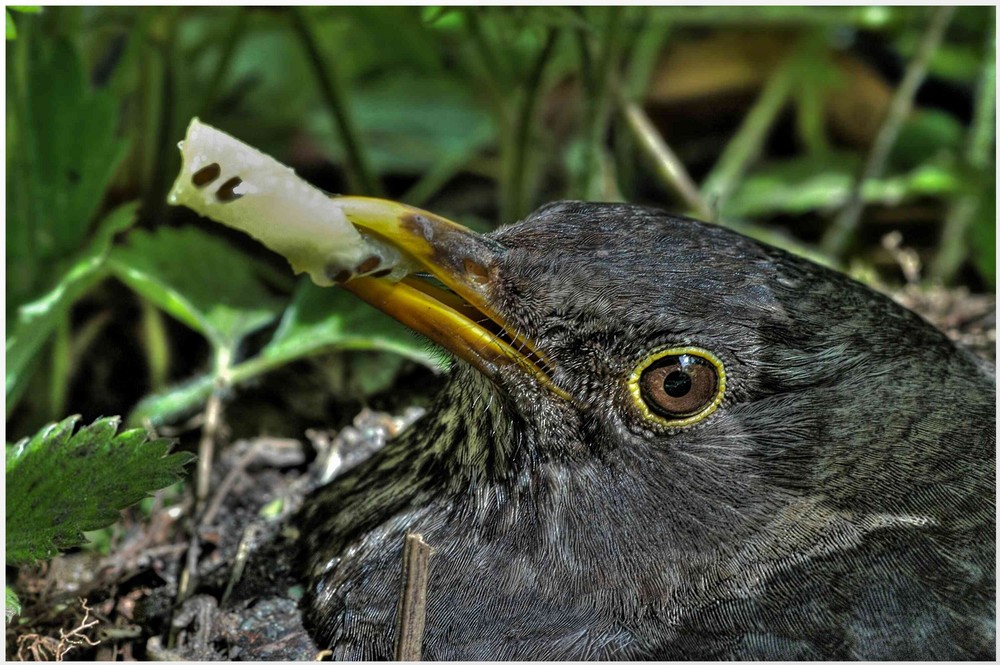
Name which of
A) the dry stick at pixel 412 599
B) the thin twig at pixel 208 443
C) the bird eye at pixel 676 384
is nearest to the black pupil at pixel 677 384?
the bird eye at pixel 676 384

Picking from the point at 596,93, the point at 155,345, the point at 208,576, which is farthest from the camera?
the point at 155,345

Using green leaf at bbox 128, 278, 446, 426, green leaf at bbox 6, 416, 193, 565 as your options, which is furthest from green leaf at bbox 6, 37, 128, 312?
green leaf at bbox 6, 416, 193, 565

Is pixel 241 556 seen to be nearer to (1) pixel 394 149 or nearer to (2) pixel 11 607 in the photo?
(2) pixel 11 607

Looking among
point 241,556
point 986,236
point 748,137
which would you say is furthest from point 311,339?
point 986,236

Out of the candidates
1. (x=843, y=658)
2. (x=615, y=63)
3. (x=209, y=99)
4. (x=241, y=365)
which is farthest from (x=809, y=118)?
(x=843, y=658)

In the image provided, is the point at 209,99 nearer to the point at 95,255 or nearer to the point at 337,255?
the point at 95,255

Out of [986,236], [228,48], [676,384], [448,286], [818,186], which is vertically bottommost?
[676,384]

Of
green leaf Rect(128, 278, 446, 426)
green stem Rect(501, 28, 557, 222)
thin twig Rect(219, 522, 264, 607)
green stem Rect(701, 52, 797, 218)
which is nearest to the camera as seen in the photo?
thin twig Rect(219, 522, 264, 607)

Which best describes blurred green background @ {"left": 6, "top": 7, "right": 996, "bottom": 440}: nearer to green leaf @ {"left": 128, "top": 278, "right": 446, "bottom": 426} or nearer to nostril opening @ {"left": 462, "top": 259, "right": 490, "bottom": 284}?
green leaf @ {"left": 128, "top": 278, "right": 446, "bottom": 426}

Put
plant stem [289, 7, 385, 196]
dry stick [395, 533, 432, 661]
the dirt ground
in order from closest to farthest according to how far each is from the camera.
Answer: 1. dry stick [395, 533, 432, 661]
2. the dirt ground
3. plant stem [289, 7, 385, 196]
